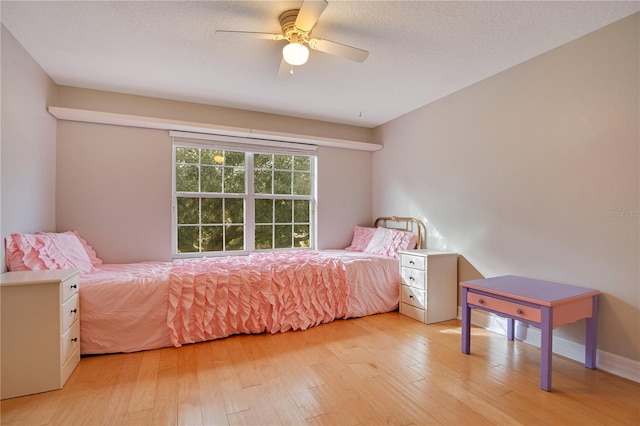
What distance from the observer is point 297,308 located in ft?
9.64

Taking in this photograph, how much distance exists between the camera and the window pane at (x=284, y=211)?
4.22m

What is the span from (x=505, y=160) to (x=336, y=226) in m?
2.31

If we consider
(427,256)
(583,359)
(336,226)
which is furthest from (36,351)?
(583,359)

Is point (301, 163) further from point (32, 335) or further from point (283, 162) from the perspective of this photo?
point (32, 335)

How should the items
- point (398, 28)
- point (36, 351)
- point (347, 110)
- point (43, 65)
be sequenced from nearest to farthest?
1. point (36, 351)
2. point (398, 28)
3. point (43, 65)
4. point (347, 110)

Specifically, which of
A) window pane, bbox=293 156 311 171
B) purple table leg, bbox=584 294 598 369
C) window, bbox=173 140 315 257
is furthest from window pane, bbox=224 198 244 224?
purple table leg, bbox=584 294 598 369

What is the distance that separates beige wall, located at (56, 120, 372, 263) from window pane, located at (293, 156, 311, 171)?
5.23ft

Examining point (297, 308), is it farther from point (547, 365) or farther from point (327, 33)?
point (327, 33)

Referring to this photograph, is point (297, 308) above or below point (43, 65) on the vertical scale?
below

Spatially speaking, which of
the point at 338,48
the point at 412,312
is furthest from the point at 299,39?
the point at 412,312

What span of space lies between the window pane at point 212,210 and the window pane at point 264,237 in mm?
510

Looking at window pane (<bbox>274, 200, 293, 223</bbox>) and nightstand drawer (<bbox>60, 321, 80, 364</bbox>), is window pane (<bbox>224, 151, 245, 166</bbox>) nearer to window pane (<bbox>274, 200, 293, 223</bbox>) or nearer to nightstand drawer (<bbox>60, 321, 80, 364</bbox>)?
window pane (<bbox>274, 200, 293, 223</bbox>)

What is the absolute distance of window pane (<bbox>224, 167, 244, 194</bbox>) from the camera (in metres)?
3.92

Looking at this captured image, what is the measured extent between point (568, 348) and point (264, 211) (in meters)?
3.33
